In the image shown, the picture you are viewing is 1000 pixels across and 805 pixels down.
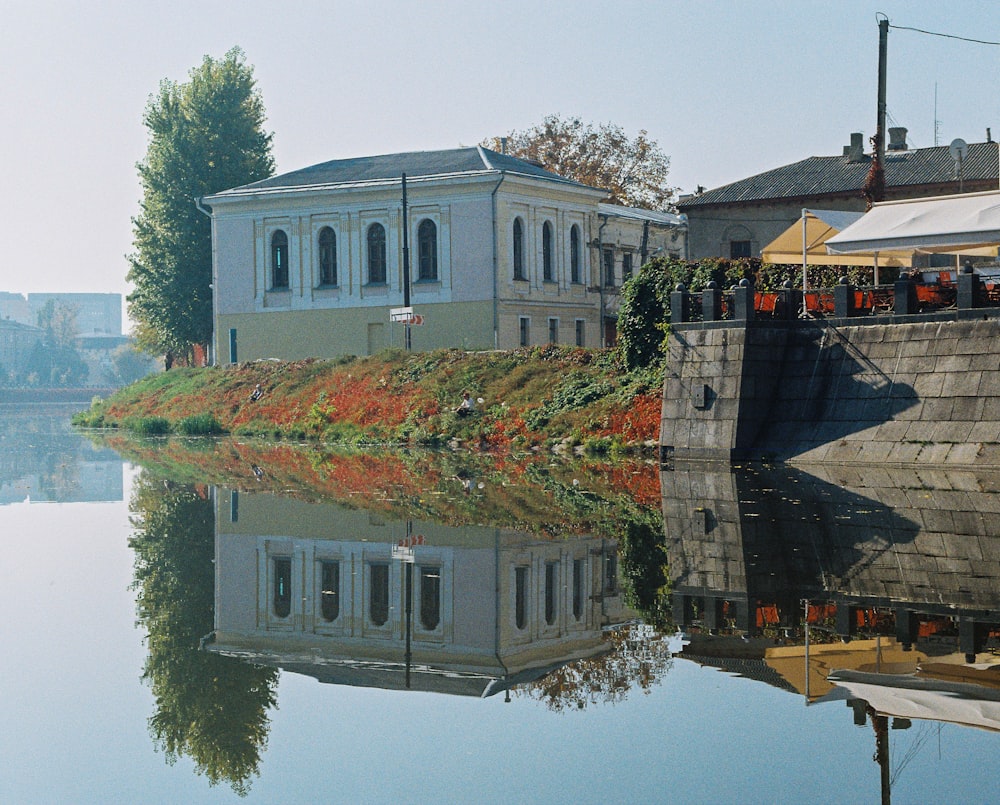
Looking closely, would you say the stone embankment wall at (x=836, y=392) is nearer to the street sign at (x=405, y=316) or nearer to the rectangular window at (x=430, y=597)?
the rectangular window at (x=430, y=597)

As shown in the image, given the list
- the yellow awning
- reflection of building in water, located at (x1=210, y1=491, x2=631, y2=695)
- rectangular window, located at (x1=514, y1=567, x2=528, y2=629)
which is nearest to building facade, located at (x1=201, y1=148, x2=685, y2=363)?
the yellow awning

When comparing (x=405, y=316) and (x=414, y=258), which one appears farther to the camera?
(x=414, y=258)

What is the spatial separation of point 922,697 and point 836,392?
17.9 m

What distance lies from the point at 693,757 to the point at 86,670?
161 inches

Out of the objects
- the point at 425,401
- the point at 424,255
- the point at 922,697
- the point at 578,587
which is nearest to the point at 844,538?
the point at 578,587

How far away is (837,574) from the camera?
1227 centimetres

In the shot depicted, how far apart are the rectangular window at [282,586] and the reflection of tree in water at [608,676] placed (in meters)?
2.88

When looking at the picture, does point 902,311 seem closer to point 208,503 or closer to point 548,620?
point 208,503

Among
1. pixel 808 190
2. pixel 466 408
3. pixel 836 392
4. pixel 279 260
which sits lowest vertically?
pixel 466 408

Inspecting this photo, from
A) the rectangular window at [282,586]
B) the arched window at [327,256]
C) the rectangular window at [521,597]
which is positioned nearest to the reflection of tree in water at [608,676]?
the rectangular window at [521,597]

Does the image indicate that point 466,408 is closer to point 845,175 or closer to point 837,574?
point 845,175

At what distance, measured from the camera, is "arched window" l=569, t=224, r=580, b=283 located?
5728 cm

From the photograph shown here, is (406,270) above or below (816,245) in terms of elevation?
above

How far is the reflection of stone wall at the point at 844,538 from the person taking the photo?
37.9 ft
